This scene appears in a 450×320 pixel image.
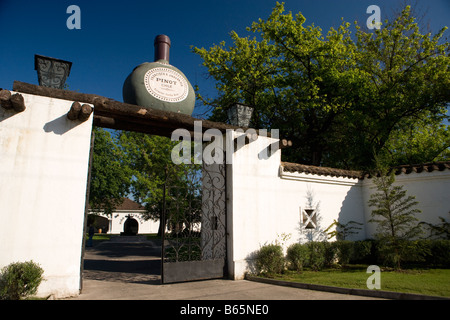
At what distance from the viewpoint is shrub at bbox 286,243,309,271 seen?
26.1 feet

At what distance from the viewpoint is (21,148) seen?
5.56 m

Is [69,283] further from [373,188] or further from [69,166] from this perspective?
[373,188]

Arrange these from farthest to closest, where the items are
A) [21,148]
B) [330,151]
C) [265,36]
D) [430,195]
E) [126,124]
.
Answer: [330,151] < [265,36] < [430,195] < [126,124] < [21,148]

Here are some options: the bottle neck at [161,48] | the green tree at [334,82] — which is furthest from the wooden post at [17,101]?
the green tree at [334,82]

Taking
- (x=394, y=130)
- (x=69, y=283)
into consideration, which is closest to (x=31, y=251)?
(x=69, y=283)

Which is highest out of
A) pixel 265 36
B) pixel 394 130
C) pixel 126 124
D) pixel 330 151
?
pixel 265 36

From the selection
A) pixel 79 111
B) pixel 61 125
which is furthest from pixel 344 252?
pixel 61 125

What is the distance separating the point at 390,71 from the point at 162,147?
46.7ft

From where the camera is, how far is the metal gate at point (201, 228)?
684cm

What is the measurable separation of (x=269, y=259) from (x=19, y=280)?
5.41 m

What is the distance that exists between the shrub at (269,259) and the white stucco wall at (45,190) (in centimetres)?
432

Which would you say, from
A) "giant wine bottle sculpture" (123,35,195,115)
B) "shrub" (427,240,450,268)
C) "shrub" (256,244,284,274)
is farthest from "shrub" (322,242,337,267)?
"giant wine bottle sculpture" (123,35,195,115)

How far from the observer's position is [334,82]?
14.5 meters

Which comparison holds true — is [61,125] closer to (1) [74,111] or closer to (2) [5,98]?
(1) [74,111]
